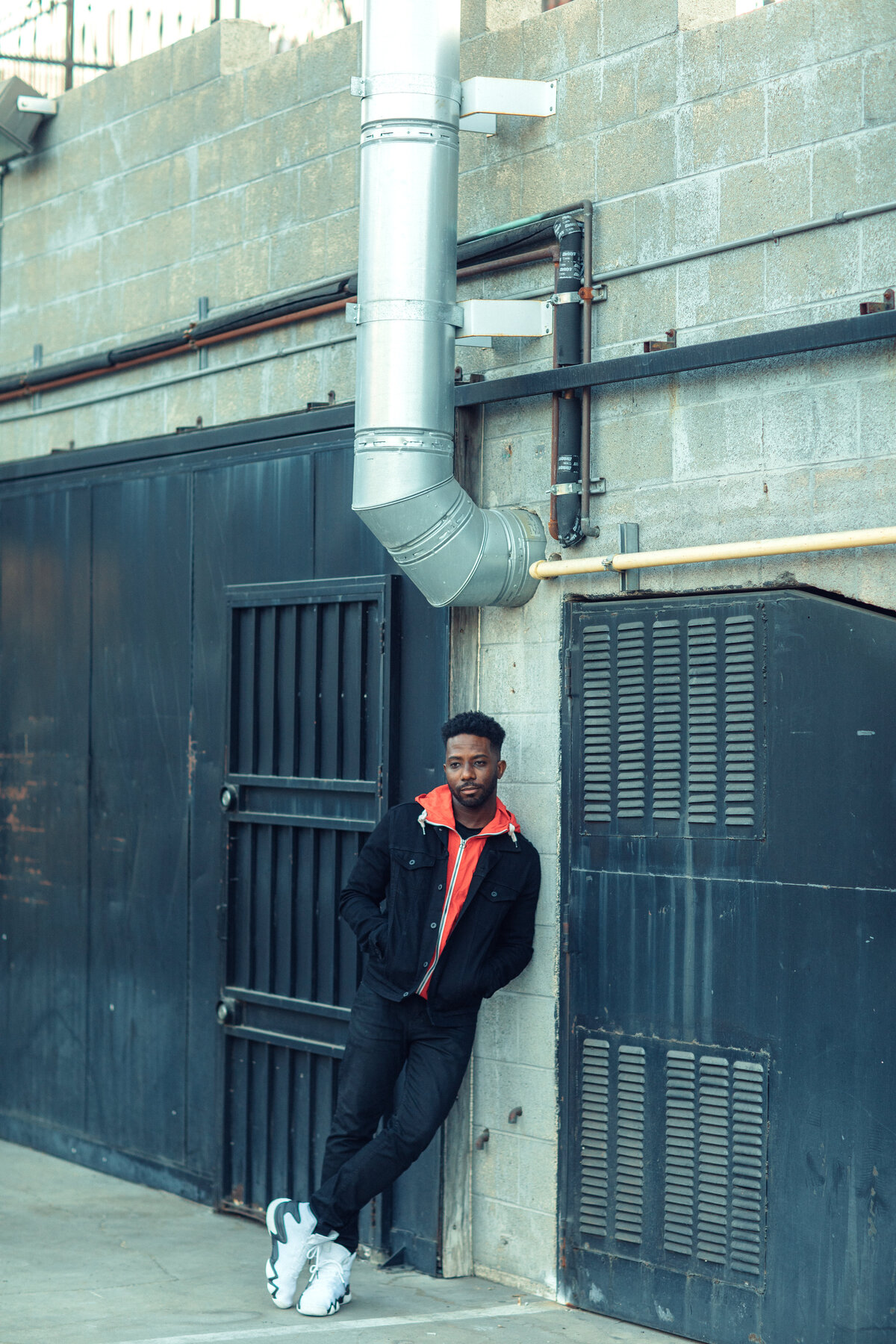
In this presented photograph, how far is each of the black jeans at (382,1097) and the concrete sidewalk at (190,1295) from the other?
37cm

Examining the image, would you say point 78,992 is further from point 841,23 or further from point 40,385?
point 841,23

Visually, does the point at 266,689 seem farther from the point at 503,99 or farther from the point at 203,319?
the point at 503,99

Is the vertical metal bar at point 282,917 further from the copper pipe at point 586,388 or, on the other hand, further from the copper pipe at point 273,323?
the copper pipe at point 273,323

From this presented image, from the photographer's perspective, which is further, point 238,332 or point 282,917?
point 238,332

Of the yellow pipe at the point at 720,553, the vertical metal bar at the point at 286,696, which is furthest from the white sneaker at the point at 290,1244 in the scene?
the yellow pipe at the point at 720,553

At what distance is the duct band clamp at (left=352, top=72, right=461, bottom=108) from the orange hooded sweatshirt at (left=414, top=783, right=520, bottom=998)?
246 centimetres

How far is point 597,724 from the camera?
6039 mm

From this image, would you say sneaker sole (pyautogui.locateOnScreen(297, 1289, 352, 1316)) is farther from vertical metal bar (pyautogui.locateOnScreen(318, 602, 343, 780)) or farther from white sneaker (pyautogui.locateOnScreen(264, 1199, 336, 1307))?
vertical metal bar (pyautogui.locateOnScreen(318, 602, 343, 780))

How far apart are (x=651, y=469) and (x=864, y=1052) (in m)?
2.04

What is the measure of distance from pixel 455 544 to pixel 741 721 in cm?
123

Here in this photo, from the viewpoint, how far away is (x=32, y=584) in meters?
8.89

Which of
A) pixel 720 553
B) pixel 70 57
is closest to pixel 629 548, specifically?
pixel 720 553

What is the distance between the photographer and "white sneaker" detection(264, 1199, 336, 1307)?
6016mm

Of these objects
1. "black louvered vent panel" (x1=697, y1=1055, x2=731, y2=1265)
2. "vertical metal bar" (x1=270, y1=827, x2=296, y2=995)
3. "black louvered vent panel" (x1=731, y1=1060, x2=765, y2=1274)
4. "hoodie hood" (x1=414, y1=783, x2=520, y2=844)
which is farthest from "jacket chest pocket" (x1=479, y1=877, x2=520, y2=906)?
"vertical metal bar" (x1=270, y1=827, x2=296, y2=995)
